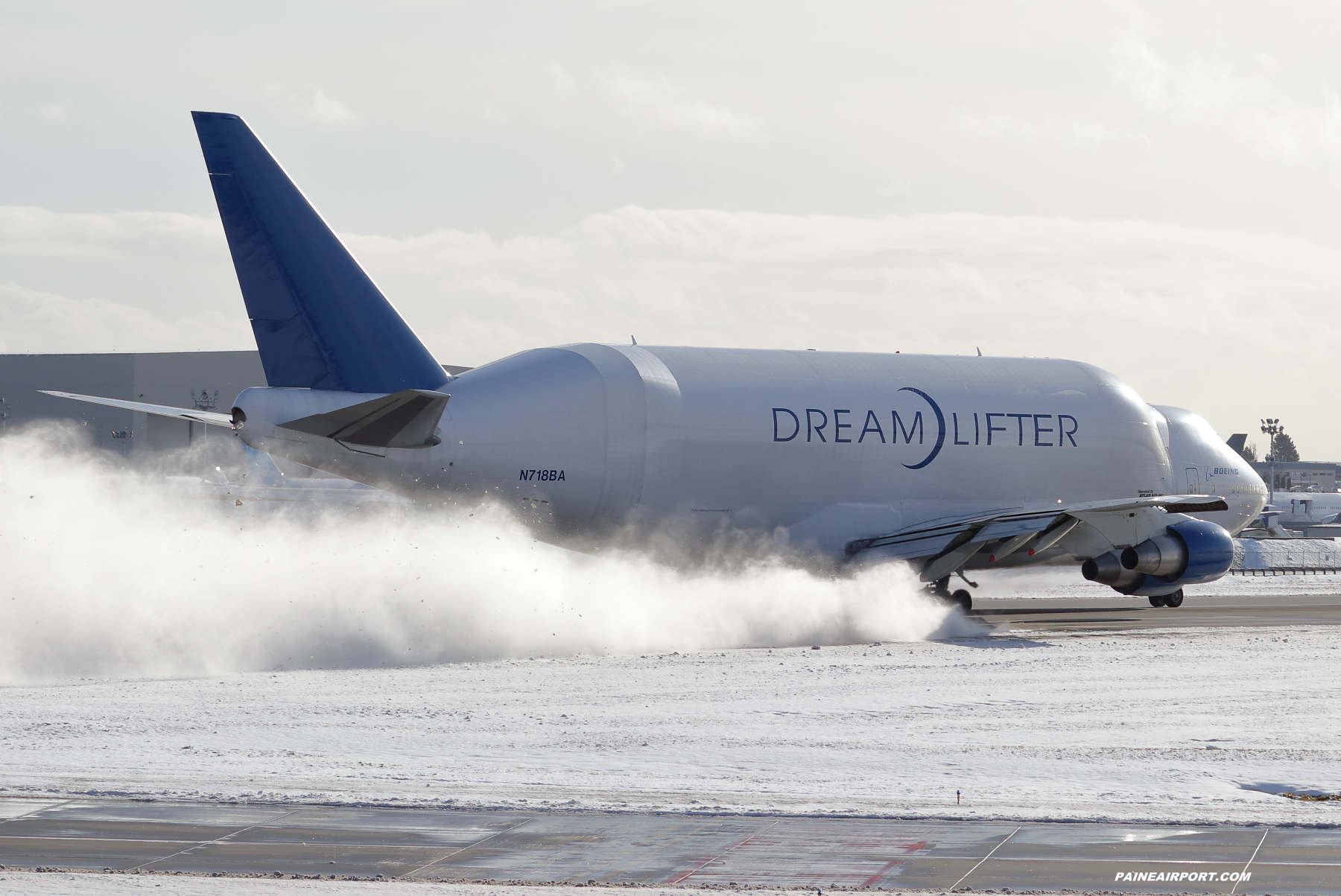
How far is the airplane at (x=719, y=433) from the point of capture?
23.8m

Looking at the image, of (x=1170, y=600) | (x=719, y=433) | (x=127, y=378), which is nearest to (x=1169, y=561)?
(x=1170, y=600)

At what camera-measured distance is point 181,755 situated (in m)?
14.0

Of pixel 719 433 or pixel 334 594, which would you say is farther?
pixel 719 433

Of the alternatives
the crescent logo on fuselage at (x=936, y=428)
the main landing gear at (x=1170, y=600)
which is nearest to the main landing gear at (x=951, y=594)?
the crescent logo on fuselage at (x=936, y=428)

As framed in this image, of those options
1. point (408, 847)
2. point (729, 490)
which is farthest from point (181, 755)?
point (729, 490)

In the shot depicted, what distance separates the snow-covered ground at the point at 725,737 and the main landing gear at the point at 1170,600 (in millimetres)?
10715

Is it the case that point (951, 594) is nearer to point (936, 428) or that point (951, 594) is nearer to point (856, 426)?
point (936, 428)

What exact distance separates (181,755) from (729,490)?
1601cm

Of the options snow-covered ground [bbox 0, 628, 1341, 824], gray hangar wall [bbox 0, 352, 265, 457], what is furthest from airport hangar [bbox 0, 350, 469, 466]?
snow-covered ground [bbox 0, 628, 1341, 824]

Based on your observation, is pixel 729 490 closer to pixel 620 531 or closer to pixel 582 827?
pixel 620 531

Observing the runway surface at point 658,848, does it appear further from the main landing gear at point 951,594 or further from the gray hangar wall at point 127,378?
the gray hangar wall at point 127,378
